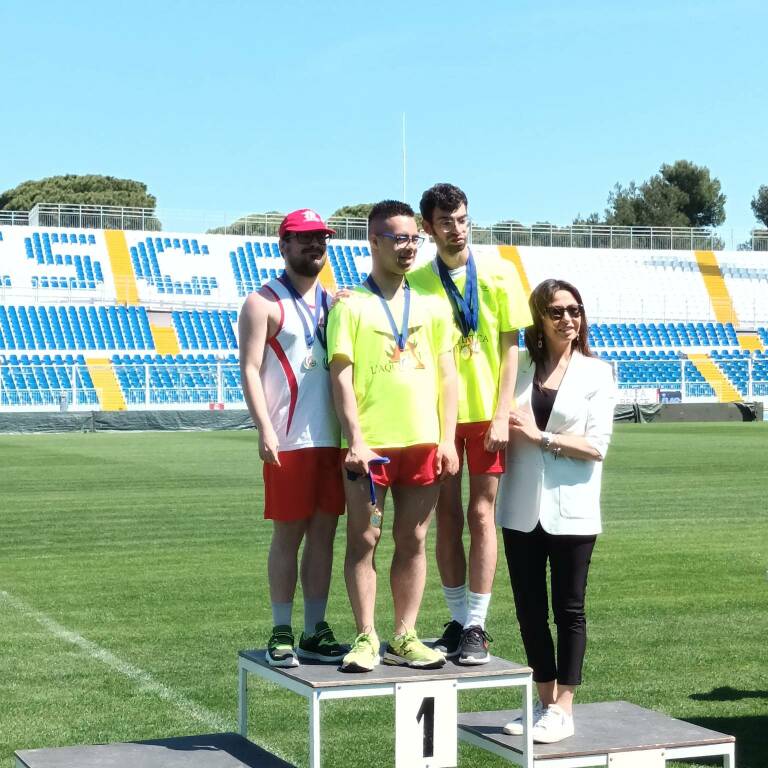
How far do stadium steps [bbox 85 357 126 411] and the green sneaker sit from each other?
111ft

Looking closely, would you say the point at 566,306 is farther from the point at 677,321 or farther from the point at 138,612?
the point at 677,321

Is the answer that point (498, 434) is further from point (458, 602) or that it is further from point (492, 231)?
point (492, 231)

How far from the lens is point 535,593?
5.48 m

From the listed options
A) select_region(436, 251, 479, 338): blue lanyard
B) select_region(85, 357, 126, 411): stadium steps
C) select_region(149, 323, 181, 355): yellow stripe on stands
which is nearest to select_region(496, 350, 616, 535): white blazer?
select_region(436, 251, 479, 338): blue lanyard

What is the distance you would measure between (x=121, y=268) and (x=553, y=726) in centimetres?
4182

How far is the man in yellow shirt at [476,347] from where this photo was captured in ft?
18.6

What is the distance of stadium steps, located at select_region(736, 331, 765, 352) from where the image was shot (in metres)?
50.2

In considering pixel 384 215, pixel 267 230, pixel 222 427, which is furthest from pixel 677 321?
pixel 384 215

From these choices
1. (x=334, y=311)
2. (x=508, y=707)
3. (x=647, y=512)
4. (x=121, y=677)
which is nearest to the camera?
(x=334, y=311)

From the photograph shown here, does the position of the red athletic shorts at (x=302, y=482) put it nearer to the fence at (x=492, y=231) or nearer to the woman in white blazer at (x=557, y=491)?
the woman in white blazer at (x=557, y=491)

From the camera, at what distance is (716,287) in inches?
2074

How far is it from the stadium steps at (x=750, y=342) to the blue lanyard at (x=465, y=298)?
4602 centimetres

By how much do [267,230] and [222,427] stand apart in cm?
1550

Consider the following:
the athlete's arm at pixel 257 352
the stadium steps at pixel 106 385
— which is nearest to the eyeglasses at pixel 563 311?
the athlete's arm at pixel 257 352
